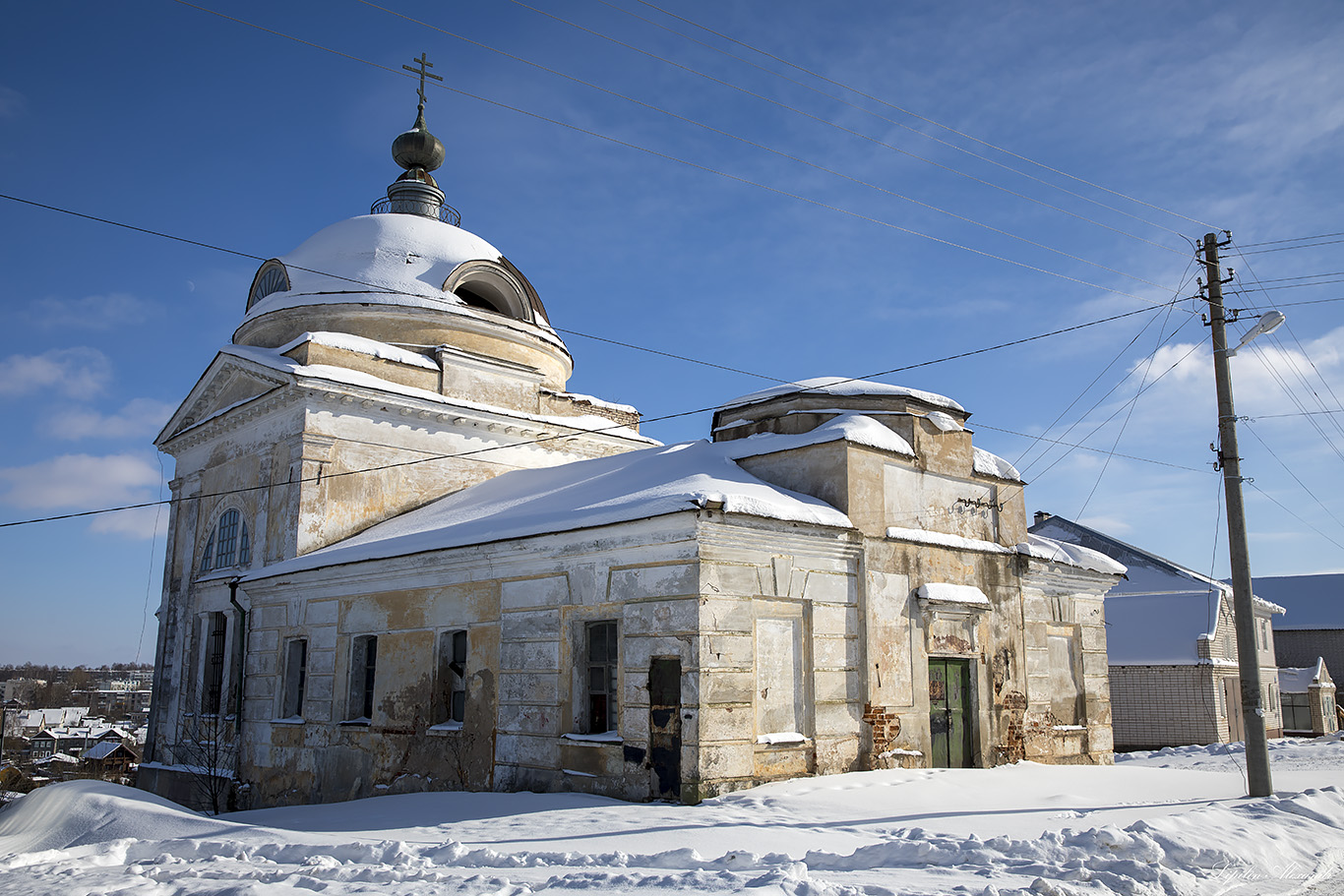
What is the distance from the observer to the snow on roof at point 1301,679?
33188 mm

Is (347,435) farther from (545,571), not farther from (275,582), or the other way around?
(545,571)

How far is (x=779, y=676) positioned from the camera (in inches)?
447

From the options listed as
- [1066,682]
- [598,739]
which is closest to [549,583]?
[598,739]

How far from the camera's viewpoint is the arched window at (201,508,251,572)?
62.2 feet

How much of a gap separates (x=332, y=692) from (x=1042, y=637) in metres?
11.1

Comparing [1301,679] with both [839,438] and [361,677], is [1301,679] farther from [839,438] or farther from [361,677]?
[361,677]

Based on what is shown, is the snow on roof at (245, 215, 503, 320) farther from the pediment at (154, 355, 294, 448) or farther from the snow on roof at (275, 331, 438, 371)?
the pediment at (154, 355, 294, 448)

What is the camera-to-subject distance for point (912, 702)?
500 inches

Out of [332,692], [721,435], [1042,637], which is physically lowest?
[332,692]

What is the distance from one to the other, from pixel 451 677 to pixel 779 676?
5.00m

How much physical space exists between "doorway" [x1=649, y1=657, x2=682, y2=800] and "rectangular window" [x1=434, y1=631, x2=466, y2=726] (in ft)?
12.7

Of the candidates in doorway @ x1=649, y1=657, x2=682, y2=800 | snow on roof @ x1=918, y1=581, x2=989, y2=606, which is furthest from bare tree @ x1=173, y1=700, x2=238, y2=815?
snow on roof @ x1=918, y1=581, x2=989, y2=606

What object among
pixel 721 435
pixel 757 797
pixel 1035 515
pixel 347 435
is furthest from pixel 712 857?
pixel 1035 515

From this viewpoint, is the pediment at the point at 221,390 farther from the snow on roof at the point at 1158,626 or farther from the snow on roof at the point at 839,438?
the snow on roof at the point at 1158,626
